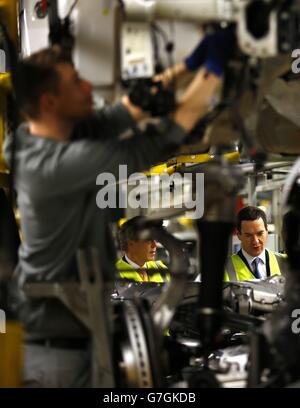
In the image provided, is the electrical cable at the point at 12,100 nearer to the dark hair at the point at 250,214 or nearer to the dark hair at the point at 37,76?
the dark hair at the point at 37,76

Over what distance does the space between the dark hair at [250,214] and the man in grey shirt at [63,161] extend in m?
A: 1.77

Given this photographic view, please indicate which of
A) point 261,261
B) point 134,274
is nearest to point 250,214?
point 261,261

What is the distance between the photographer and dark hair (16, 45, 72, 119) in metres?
1.54

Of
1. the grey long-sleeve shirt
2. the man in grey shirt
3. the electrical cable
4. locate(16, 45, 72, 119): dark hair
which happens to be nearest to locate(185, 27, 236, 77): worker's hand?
the man in grey shirt

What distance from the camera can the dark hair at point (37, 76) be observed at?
5.06 ft

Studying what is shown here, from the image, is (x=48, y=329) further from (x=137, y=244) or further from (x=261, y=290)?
(x=261, y=290)

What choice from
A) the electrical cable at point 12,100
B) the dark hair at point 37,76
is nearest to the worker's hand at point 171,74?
the dark hair at point 37,76

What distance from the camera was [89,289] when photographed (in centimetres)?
154

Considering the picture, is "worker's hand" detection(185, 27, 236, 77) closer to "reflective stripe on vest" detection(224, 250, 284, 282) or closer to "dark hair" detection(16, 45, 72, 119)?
"dark hair" detection(16, 45, 72, 119)

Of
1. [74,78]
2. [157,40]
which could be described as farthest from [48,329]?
[157,40]

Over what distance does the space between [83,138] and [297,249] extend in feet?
1.96

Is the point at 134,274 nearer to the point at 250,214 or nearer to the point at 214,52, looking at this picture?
the point at 214,52

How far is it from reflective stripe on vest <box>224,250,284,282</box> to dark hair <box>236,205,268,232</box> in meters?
0.15

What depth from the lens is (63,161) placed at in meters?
1.49
